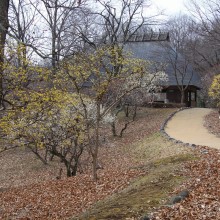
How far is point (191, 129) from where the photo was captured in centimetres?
2080

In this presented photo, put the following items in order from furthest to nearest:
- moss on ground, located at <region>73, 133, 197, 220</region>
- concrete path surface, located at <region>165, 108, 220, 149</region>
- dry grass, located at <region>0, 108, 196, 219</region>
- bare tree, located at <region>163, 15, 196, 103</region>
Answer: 1. bare tree, located at <region>163, 15, 196, 103</region>
2. concrete path surface, located at <region>165, 108, 220, 149</region>
3. dry grass, located at <region>0, 108, 196, 219</region>
4. moss on ground, located at <region>73, 133, 197, 220</region>

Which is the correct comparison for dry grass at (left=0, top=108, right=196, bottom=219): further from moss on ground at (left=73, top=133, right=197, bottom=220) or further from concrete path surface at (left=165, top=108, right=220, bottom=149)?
concrete path surface at (left=165, top=108, right=220, bottom=149)

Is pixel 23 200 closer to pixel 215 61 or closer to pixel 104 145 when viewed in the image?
pixel 104 145

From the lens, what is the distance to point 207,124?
22281mm

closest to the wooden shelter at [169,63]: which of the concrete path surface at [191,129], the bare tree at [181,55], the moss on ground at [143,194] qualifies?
the bare tree at [181,55]

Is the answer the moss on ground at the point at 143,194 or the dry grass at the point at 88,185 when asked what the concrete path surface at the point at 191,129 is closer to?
the dry grass at the point at 88,185

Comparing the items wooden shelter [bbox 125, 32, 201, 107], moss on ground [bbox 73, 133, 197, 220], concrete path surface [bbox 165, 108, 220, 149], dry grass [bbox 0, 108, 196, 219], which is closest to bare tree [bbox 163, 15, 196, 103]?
wooden shelter [bbox 125, 32, 201, 107]

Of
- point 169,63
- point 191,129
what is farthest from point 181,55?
point 191,129

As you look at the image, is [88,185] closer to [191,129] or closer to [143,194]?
[143,194]

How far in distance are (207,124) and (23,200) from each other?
15502 mm

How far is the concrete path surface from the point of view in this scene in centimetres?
1606

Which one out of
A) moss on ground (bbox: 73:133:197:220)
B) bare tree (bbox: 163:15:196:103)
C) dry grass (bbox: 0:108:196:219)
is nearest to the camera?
moss on ground (bbox: 73:133:197:220)

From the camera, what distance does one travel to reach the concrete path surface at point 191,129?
52.7ft

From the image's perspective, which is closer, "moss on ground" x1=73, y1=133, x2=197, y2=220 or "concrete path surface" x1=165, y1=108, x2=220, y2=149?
"moss on ground" x1=73, y1=133, x2=197, y2=220
